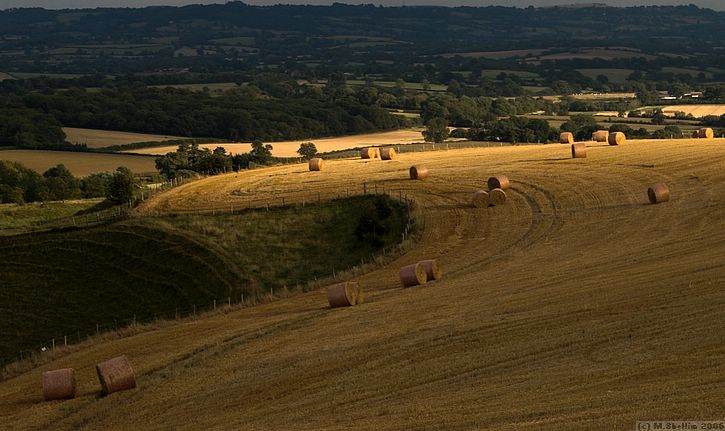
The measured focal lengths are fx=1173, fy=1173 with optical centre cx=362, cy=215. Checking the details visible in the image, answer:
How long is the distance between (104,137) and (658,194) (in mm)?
95211

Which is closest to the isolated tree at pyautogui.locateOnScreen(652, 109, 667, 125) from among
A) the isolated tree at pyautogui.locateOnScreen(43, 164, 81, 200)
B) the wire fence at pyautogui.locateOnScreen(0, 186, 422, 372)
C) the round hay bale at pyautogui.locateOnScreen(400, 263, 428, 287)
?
the isolated tree at pyautogui.locateOnScreen(43, 164, 81, 200)

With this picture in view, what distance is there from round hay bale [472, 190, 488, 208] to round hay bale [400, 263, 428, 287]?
16.1 m

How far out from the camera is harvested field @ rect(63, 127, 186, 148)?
12988 centimetres

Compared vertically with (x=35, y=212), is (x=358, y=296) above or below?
above

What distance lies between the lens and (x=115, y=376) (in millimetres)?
29031

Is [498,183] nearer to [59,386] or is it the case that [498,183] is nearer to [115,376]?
[115,376]

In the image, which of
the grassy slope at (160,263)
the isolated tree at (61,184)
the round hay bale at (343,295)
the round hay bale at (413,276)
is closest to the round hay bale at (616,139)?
the grassy slope at (160,263)

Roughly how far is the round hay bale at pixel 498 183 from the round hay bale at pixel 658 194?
8.88m

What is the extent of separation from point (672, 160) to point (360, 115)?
8596 cm

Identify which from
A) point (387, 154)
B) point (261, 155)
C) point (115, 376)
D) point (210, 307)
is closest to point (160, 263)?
point (210, 307)

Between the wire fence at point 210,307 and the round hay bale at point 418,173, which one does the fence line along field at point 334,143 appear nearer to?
the round hay bale at point 418,173

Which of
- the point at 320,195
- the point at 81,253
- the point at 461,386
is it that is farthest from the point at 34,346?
the point at 461,386

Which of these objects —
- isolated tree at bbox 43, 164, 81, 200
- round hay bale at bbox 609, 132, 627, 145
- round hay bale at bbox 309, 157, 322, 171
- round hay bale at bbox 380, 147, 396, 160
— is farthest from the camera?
isolated tree at bbox 43, 164, 81, 200

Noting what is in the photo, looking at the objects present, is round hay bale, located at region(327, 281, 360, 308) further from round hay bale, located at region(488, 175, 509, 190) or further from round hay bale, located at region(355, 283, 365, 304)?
round hay bale, located at region(488, 175, 509, 190)
